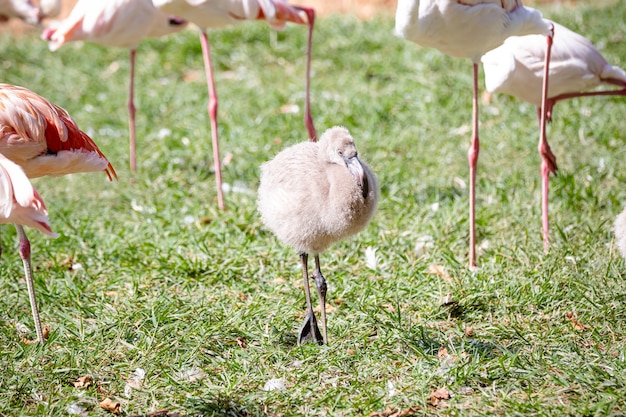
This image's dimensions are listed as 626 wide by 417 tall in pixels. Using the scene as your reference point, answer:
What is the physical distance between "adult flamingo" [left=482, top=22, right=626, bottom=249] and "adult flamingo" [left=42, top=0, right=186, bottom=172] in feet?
8.69

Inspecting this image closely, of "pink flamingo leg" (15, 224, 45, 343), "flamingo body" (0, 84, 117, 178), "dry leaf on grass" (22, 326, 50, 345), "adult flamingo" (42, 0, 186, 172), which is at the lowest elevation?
"dry leaf on grass" (22, 326, 50, 345)

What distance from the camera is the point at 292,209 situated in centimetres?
346

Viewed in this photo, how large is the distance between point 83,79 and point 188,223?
3.68 meters

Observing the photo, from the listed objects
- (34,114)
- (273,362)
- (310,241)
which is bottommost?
(273,362)

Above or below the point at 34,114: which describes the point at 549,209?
below

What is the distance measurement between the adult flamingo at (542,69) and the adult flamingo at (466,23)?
0.31m

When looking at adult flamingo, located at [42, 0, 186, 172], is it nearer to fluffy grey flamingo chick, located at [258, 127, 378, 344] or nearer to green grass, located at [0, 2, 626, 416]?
green grass, located at [0, 2, 626, 416]

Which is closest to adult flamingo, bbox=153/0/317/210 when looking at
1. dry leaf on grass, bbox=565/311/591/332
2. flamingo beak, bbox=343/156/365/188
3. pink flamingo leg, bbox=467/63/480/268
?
pink flamingo leg, bbox=467/63/480/268

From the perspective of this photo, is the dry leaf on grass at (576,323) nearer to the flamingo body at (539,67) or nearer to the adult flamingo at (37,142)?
the flamingo body at (539,67)

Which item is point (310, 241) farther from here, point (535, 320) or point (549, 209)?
point (549, 209)

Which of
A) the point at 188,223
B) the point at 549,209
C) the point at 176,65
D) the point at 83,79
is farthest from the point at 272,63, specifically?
the point at 549,209

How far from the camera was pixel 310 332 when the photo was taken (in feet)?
12.1

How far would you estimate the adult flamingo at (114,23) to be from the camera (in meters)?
5.98

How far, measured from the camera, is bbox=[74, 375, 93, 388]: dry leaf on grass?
3396mm
